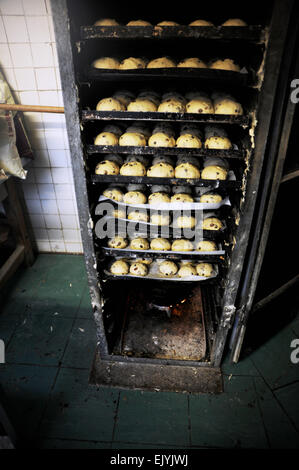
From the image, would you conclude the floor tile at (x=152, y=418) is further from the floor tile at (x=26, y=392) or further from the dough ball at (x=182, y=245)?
the dough ball at (x=182, y=245)

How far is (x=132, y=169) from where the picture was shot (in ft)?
6.42

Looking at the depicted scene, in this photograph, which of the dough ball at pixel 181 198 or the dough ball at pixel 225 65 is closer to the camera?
the dough ball at pixel 225 65

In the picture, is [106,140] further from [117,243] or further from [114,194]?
[117,243]

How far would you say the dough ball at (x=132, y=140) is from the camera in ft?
6.17

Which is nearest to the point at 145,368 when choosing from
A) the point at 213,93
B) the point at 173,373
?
the point at 173,373

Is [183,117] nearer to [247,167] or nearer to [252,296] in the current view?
[247,167]

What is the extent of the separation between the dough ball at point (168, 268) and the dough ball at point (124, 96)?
1.24 meters

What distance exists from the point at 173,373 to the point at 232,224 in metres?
1.46

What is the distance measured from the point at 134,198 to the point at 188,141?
0.54 meters

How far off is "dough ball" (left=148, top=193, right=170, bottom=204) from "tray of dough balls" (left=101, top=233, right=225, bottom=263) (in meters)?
0.32

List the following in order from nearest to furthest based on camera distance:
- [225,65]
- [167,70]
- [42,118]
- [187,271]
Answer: [167,70]
[225,65]
[187,271]
[42,118]

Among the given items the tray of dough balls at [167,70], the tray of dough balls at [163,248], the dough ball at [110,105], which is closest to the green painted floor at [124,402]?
the tray of dough balls at [163,248]

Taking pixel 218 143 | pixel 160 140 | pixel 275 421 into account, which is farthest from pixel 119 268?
pixel 275 421

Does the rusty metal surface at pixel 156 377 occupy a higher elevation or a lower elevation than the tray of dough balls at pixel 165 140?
lower
